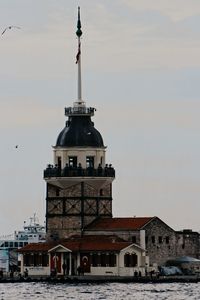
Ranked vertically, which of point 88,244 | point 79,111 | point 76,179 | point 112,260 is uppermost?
point 79,111

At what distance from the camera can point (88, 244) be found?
516ft

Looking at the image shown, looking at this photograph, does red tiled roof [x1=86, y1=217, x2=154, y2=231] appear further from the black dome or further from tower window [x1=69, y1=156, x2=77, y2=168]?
the black dome

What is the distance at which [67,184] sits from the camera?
163 meters

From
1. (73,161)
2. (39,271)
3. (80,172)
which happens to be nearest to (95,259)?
(39,271)

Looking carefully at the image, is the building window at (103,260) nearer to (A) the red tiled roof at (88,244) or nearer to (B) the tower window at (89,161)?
(A) the red tiled roof at (88,244)

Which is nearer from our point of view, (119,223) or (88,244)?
(88,244)

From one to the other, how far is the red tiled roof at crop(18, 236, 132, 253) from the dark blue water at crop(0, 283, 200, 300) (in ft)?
26.2

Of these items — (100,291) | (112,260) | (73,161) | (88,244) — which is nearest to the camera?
(100,291)

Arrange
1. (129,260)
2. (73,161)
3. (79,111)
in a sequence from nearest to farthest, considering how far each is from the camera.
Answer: (129,260) < (73,161) < (79,111)

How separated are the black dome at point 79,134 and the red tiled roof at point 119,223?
24.1 feet

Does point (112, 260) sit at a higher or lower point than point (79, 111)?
lower

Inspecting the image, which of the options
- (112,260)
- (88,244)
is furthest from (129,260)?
(88,244)

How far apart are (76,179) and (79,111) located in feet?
21.6

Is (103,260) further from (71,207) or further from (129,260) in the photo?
(71,207)
